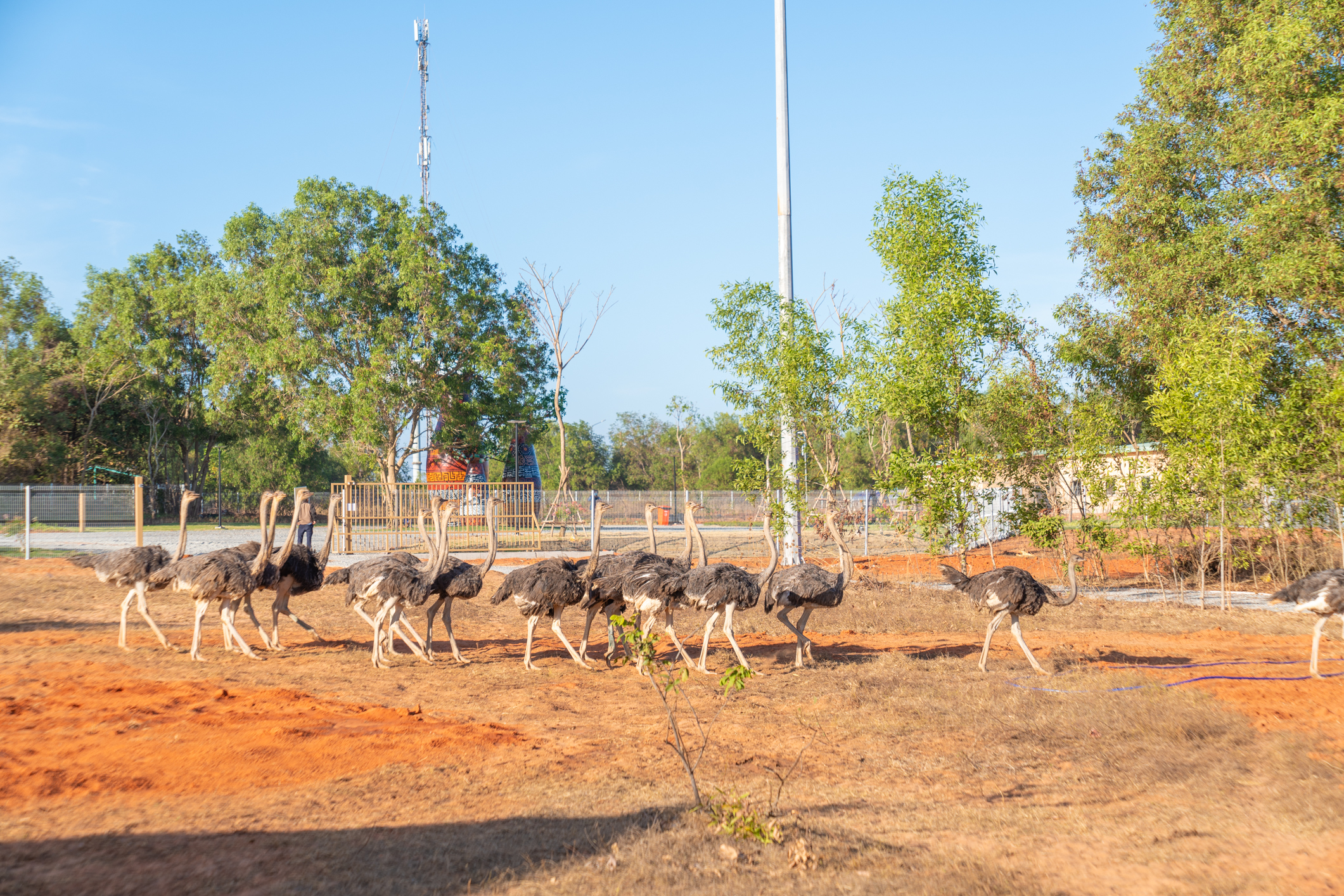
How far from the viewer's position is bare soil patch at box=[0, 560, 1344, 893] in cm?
462

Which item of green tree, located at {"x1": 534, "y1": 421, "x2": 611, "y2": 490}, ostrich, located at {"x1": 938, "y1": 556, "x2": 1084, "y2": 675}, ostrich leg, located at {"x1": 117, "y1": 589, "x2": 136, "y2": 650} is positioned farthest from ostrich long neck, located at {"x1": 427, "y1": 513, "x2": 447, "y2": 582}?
green tree, located at {"x1": 534, "y1": 421, "x2": 611, "y2": 490}

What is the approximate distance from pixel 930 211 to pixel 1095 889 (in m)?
14.6

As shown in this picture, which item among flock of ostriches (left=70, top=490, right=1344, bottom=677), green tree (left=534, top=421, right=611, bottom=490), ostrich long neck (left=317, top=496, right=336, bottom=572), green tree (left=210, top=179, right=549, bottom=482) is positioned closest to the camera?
flock of ostriches (left=70, top=490, right=1344, bottom=677)

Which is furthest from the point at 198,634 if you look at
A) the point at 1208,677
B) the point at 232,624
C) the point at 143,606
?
the point at 1208,677

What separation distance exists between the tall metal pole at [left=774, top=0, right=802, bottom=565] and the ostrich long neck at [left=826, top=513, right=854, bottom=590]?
4777 mm

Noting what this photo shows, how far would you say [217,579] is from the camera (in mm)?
10922

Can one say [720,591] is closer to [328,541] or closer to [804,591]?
[804,591]

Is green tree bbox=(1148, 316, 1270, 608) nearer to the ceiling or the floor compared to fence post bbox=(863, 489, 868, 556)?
nearer to the ceiling

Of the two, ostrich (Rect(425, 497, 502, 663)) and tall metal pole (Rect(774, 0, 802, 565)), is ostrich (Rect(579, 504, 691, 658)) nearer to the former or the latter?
ostrich (Rect(425, 497, 502, 663))

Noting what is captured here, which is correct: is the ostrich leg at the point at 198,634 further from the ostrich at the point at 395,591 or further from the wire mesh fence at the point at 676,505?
the wire mesh fence at the point at 676,505

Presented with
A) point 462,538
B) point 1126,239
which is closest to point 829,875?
point 1126,239

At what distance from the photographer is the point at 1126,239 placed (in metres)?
20.6

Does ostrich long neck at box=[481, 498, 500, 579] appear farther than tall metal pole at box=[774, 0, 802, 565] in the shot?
No

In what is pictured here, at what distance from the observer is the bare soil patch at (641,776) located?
4.62 metres
